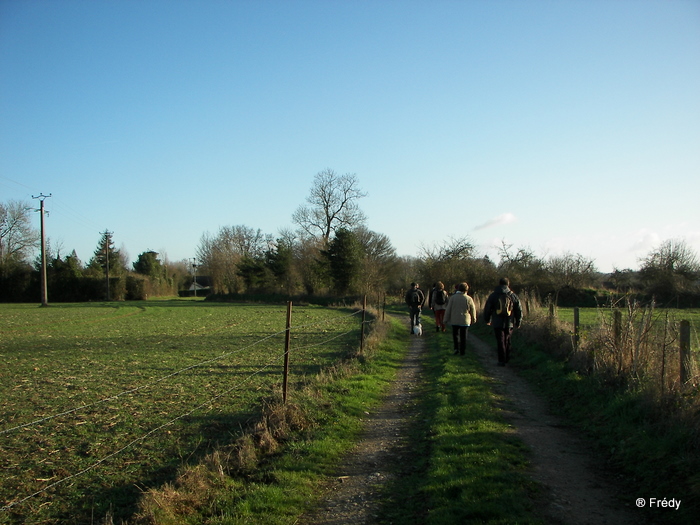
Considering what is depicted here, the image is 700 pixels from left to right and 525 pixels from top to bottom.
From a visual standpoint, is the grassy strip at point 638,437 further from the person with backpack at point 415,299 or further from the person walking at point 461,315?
the person with backpack at point 415,299

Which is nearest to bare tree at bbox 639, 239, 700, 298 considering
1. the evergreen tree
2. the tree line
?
the tree line

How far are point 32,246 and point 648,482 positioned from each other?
78.8 metres

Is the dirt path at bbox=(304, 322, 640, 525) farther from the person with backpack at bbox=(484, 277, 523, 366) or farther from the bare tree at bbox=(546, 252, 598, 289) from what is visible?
the bare tree at bbox=(546, 252, 598, 289)

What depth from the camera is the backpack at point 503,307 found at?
11336mm

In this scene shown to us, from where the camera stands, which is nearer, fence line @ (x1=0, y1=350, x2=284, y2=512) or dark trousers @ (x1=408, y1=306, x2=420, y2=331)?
fence line @ (x1=0, y1=350, x2=284, y2=512)

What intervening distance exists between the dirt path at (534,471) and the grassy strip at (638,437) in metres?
Result: 0.25

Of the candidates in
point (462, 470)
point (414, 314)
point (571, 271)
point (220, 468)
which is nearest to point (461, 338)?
point (414, 314)

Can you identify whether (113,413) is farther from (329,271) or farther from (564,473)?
(329,271)

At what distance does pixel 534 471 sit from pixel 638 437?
150 cm

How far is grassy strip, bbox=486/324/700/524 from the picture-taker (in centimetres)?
439

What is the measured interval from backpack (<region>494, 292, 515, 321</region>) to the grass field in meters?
4.33

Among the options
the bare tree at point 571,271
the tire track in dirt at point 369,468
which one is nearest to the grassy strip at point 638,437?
the tire track in dirt at point 369,468

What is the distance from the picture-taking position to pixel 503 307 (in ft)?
37.2

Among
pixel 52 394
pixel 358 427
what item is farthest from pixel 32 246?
pixel 358 427
